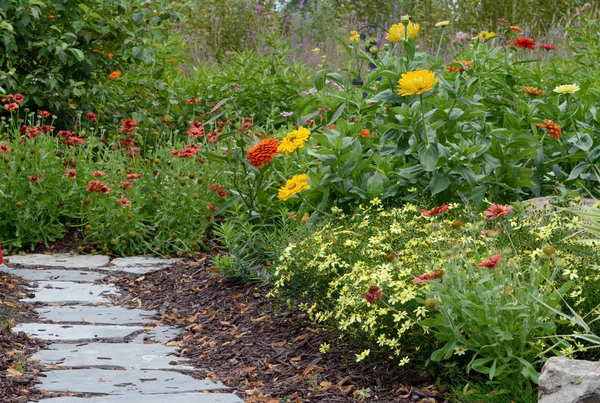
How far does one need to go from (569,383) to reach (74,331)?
2312 millimetres

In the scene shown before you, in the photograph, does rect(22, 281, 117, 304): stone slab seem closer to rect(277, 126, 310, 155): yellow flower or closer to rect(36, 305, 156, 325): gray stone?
rect(36, 305, 156, 325): gray stone

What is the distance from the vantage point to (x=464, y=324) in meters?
2.67

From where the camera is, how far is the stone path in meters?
2.94

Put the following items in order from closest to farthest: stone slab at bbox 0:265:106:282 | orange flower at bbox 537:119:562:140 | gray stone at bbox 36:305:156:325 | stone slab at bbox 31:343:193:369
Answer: stone slab at bbox 31:343:193:369, gray stone at bbox 36:305:156:325, orange flower at bbox 537:119:562:140, stone slab at bbox 0:265:106:282

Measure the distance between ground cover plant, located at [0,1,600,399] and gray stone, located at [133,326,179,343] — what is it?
21.5 inches

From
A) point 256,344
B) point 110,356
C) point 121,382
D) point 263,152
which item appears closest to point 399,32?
point 263,152

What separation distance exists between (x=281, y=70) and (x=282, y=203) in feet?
11.4

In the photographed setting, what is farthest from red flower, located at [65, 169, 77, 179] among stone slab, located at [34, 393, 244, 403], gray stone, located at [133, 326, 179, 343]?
stone slab, located at [34, 393, 244, 403]

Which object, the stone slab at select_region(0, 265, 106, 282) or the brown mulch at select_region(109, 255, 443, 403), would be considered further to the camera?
the stone slab at select_region(0, 265, 106, 282)

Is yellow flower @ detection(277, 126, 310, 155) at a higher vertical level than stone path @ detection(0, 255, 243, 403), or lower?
higher

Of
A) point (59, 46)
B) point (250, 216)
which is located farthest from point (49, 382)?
point (59, 46)

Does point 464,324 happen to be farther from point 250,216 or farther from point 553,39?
point 553,39

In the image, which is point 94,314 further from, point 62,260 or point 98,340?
point 62,260

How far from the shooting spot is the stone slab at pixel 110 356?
3.28 m
